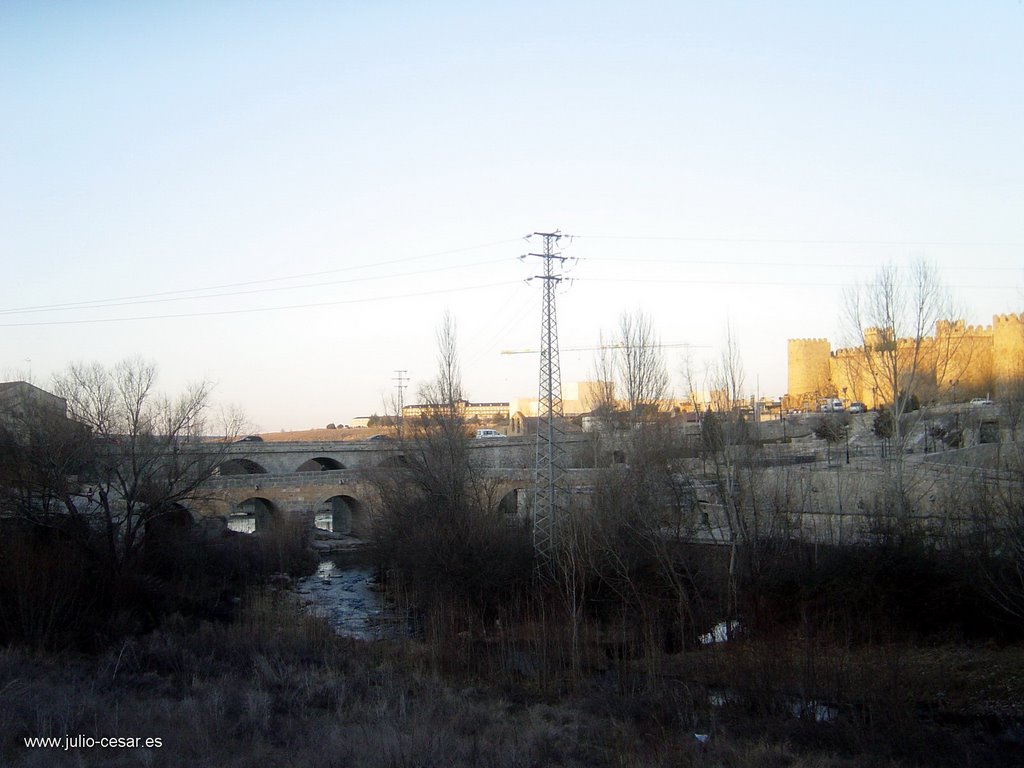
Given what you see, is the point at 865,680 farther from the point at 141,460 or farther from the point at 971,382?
the point at 971,382

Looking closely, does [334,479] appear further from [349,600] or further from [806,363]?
[806,363]

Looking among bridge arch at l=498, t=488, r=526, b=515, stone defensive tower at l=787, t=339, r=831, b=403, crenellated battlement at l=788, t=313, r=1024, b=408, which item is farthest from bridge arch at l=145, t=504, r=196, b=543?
stone defensive tower at l=787, t=339, r=831, b=403

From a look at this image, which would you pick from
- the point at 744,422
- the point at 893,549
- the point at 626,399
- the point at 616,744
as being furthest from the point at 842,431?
the point at 616,744

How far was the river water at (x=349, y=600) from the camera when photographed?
69.4 ft

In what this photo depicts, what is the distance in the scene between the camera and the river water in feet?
69.4

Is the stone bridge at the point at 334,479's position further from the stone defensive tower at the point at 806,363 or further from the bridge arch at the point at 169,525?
the stone defensive tower at the point at 806,363

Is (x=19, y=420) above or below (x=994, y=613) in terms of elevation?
above

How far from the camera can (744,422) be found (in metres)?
23.0

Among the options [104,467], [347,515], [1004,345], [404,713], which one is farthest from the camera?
[1004,345]

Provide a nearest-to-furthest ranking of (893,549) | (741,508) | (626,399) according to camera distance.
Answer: (893,549), (741,508), (626,399)

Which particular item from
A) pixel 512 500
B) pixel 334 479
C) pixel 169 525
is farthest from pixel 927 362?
pixel 334 479

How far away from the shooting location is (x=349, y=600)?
2569cm

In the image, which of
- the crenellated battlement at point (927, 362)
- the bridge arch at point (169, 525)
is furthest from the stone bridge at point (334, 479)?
the crenellated battlement at point (927, 362)

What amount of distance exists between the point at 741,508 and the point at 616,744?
456 inches
